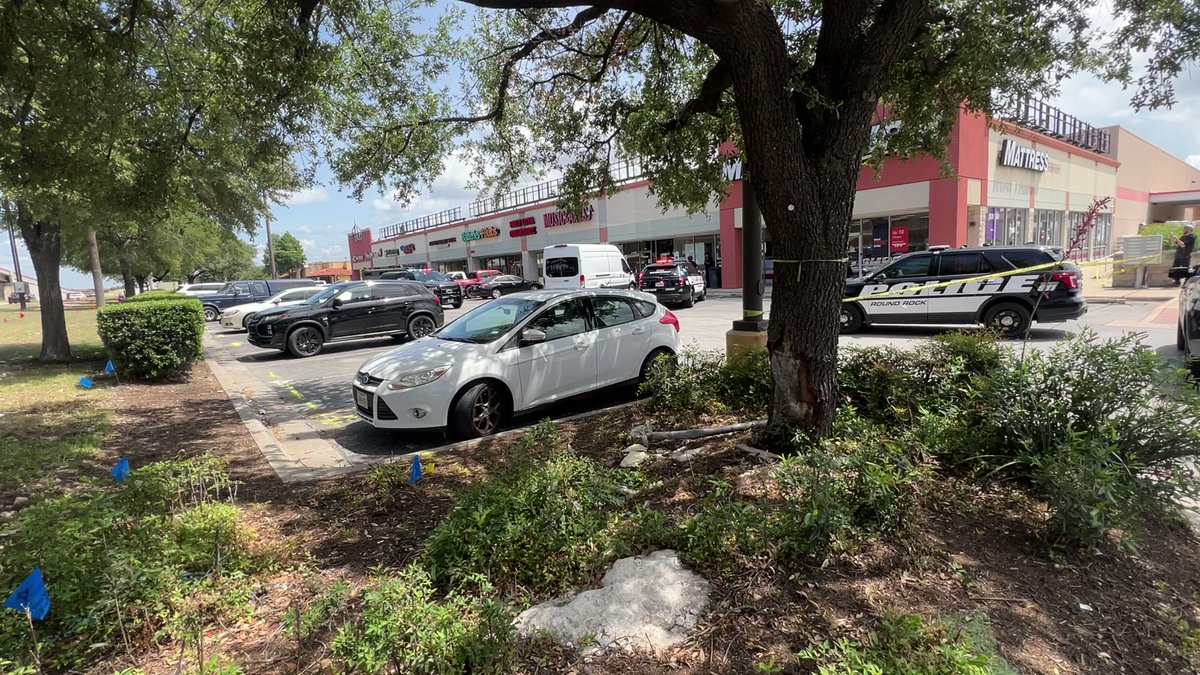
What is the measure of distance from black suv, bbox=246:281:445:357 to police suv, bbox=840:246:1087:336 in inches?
377

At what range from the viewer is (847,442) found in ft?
12.3

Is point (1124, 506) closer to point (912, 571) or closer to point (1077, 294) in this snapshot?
point (912, 571)

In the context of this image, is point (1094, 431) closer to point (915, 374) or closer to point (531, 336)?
point (915, 374)

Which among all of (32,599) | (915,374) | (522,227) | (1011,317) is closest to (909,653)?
Answer: (32,599)

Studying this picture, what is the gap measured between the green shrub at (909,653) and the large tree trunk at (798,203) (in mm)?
2191

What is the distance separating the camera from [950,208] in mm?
20000

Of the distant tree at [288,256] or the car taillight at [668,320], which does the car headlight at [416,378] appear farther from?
the distant tree at [288,256]

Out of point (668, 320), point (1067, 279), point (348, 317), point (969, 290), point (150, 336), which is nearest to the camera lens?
point (668, 320)

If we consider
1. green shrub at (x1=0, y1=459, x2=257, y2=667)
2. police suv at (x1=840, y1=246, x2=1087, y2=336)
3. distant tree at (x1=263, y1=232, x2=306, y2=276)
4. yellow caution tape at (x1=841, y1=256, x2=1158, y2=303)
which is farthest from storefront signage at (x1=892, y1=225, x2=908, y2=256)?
distant tree at (x1=263, y1=232, x2=306, y2=276)

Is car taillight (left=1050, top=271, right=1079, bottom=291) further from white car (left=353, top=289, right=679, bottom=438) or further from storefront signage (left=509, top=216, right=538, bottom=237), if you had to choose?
storefront signage (left=509, top=216, right=538, bottom=237)

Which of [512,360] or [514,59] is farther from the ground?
[514,59]

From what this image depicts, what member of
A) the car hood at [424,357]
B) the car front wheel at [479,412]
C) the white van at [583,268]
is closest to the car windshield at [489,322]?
the car hood at [424,357]

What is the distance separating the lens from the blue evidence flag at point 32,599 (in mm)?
2160

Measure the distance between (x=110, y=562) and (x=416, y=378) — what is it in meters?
3.28
